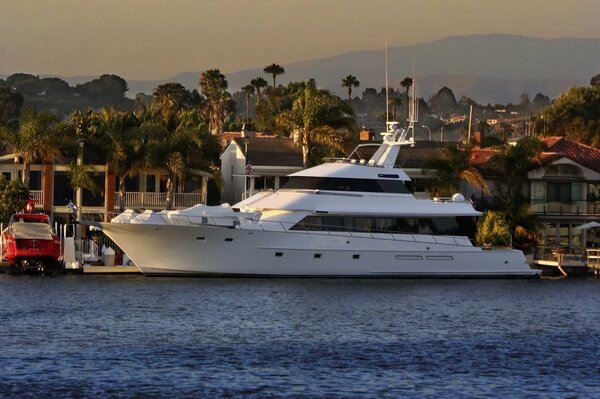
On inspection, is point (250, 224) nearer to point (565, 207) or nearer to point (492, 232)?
point (492, 232)

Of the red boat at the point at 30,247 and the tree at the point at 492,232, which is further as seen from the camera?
the tree at the point at 492,232

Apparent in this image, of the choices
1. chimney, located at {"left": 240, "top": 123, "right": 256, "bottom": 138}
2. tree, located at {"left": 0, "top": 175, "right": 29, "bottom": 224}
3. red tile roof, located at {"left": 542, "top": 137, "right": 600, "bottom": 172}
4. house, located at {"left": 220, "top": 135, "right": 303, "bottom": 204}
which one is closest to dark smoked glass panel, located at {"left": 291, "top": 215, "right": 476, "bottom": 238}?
house, located at {"left": 220, "top": 135, "right": 303, "bottom": 204}

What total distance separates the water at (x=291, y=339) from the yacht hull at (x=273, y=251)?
0.80 m

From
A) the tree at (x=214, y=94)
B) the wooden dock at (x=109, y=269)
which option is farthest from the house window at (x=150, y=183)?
the tree at (x=214, y=94)

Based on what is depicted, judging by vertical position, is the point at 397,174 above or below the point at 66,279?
above

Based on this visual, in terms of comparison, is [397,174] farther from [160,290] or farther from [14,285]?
[14,285]

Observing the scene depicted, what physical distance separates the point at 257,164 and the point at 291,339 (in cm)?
3606

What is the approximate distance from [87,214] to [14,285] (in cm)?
1721

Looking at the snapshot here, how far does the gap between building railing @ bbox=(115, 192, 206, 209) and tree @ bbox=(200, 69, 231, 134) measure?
61082mm

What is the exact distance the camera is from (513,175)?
7775 centimetres

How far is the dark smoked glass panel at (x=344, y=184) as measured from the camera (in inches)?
2474

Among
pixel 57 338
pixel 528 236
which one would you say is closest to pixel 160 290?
pixel 57 338

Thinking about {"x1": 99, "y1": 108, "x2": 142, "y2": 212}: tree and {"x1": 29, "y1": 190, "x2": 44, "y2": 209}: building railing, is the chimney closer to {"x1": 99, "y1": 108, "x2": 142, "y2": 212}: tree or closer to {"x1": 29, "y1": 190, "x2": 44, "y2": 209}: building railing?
{"x1": 99, "y1": 108, "x2": 142, "y2": 212}: tree

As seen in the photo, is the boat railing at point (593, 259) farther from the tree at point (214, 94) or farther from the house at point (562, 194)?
the tree at point (214, 94)
